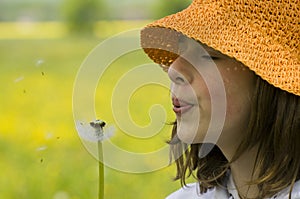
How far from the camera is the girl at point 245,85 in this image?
0.87 m

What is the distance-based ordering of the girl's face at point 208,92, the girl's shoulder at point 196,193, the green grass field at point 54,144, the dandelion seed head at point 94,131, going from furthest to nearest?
the green grass field at point 54,144 < the girl's shoulder at point 196,193 < the girl's face at point 208,92 < the dandelion seed head at point 94,131

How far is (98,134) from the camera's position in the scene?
775 millimetres

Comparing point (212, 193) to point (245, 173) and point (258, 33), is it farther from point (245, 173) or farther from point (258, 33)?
point (258, 33)

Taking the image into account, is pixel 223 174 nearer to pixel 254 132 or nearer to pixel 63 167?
pixel 254 132

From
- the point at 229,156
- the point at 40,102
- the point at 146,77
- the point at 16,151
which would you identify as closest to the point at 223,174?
the point at 229,156

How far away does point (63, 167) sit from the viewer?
1792 mm

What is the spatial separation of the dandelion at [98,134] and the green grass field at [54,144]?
18cm

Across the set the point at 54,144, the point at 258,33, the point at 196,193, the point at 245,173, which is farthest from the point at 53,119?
the point at 258,33

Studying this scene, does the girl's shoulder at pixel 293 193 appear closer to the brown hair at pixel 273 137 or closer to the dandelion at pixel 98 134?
the brown hair at pixel 273 137

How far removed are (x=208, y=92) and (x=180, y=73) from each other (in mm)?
42

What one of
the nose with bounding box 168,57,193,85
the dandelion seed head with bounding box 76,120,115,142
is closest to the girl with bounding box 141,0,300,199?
the nose with bounding box 168,57,193,85

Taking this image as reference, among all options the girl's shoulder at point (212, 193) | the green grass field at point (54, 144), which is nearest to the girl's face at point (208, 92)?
the girl's shoulder at point (212, 193)

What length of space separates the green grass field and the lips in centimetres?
19

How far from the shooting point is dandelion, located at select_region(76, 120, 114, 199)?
0.77 metres
